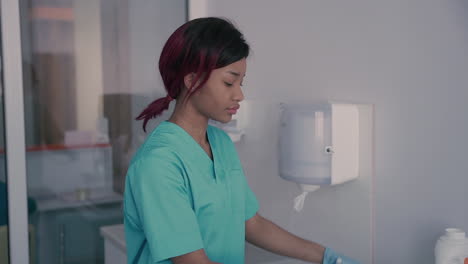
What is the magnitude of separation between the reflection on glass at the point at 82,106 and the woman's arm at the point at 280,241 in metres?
1.17

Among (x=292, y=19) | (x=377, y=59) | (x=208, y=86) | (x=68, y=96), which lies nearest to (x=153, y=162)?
(x=208, y=86)

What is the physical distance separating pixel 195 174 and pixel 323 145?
492 mm

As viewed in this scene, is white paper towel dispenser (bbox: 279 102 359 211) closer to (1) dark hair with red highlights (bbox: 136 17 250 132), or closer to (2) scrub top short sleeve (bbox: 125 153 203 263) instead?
(1) dark hair with red highlights (bbox: 136 17 250 132)

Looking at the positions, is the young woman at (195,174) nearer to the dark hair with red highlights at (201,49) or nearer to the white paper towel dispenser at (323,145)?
the dark hair with red highlights at (201,49)

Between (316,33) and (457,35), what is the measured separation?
19.7 inches

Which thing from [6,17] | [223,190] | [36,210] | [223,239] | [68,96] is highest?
[6,17]

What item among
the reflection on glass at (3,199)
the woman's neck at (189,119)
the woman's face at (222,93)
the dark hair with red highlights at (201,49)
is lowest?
the reflection on glass at (3,199)

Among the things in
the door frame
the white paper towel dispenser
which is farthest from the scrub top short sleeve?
the door frame

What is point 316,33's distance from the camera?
5.89 ft

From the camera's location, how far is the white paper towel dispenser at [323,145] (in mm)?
1599

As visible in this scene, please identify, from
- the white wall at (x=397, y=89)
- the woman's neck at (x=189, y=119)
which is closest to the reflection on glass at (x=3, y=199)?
the white wall at (x=397, y=89)

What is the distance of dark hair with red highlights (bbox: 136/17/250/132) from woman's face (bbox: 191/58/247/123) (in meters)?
0.01

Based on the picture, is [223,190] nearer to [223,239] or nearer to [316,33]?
[223,239]

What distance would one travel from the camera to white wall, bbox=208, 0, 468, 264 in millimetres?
1410
